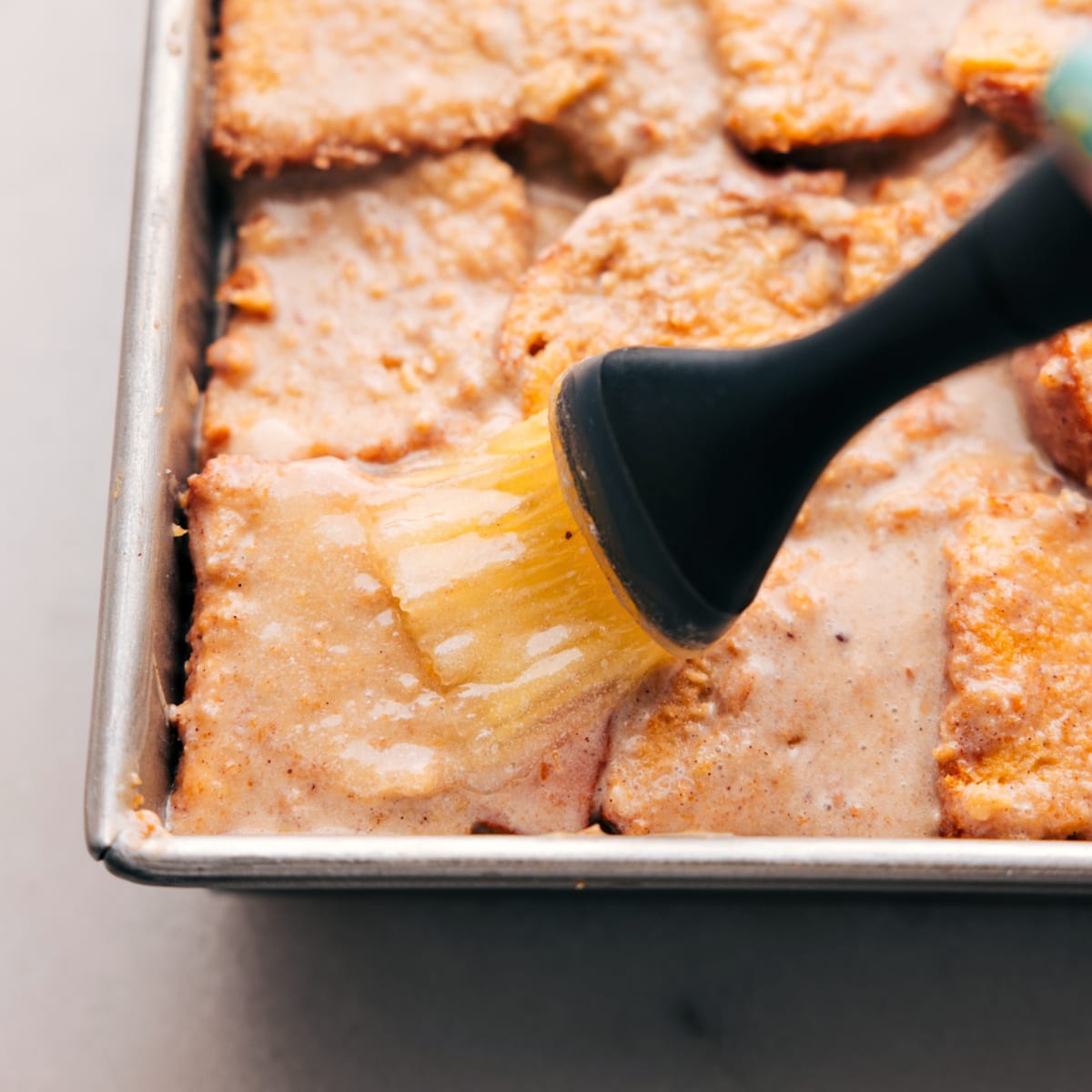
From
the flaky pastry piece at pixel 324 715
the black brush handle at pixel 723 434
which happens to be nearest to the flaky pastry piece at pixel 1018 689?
the black brush handle at pixel 723 434

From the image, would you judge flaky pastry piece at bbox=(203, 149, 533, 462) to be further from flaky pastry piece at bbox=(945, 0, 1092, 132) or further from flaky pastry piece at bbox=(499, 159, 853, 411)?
flaky pastry piece at bbox=(945, 0, 1092, 132)

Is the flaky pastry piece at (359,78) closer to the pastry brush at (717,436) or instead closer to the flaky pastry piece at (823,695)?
the pastry brush at (717,436)

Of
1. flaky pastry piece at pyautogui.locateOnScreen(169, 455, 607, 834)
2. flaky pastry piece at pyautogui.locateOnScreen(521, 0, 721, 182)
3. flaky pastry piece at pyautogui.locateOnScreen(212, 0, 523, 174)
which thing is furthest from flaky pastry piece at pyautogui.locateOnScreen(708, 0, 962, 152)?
flaky pastry piece at pyautogui.locateOnScreen(169, 455, 607, 834)

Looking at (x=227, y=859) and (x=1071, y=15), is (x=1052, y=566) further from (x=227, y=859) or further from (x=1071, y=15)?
(x=227, y=859)

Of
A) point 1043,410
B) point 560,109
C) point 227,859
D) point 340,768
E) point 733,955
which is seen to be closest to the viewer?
point 227,859

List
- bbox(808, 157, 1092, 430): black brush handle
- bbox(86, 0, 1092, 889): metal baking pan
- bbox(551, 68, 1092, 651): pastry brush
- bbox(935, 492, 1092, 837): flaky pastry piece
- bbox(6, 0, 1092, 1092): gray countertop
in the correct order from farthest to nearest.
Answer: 1. bbox(6, 0, 1092, 1092): gray countertop
2. bbox(935, 492, 1092, 837): flaky pastry piece
3. bbox(86, 0, 1092, 889): metal baking pan
4. bbox(551, 68, 1092, 651): pastry brush
5. bbox(808, 157, 1092, 430): black brush handle

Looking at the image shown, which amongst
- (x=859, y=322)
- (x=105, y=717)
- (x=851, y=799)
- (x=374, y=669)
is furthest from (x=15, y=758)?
(x=859, y=322)
